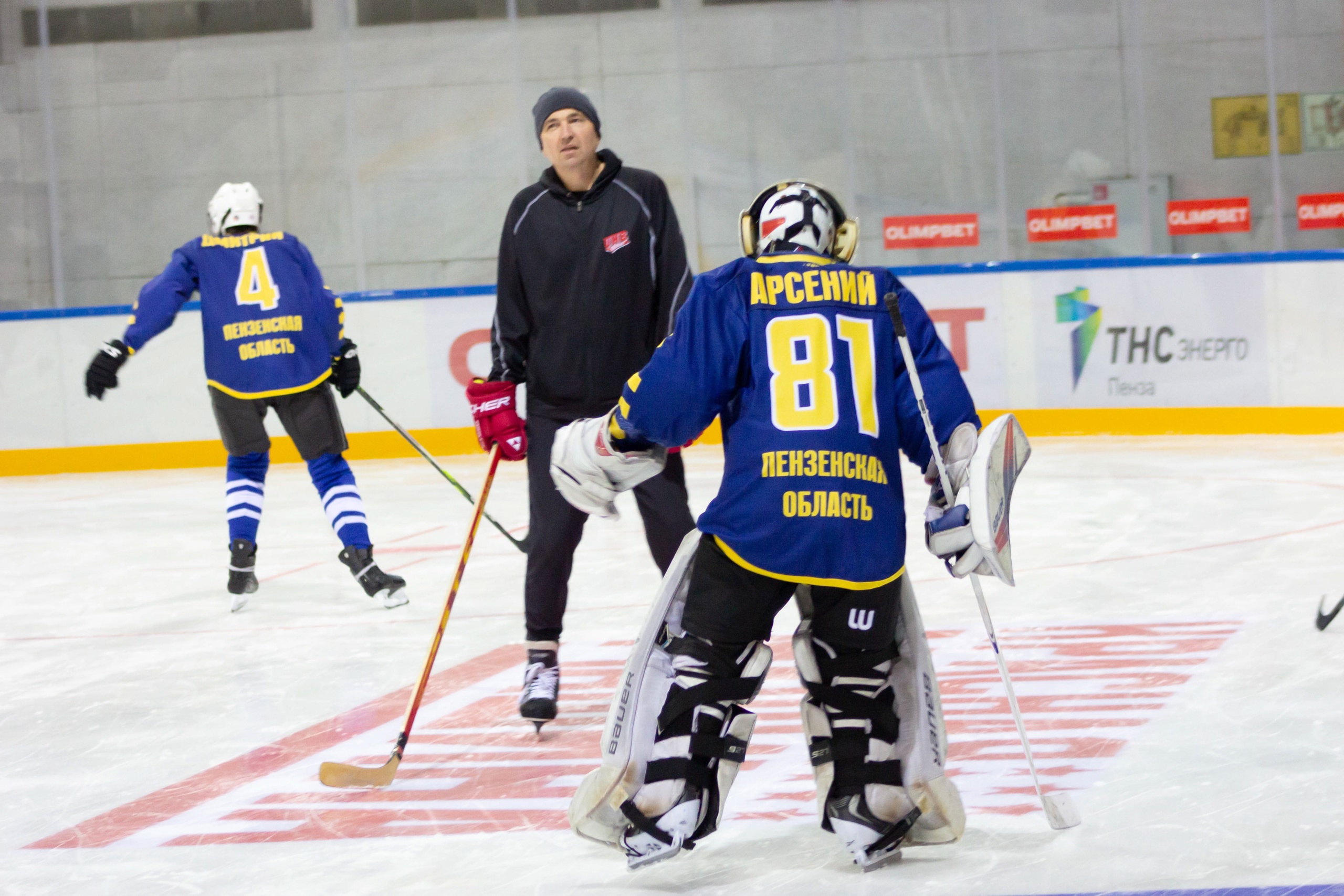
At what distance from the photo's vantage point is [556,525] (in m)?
3.19

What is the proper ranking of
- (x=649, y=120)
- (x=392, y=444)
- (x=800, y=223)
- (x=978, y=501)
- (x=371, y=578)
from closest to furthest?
(x=978, y=501), (x=800, y=223), (x=371, y=578), (x=392, y=444), (x=649, y=120)

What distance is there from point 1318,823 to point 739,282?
3.89 ft

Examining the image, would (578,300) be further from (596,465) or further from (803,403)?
(803,403)

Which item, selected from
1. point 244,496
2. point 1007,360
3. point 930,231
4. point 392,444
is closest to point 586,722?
point 244,496

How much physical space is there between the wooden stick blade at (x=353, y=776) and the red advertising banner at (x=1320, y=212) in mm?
9584

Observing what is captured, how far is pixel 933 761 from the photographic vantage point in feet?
7.58

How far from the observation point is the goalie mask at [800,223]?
236 centimetres

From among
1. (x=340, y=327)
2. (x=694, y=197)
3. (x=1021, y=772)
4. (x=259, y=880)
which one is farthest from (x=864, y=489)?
(x=694, y=197)

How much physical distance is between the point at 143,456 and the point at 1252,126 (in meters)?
7.75

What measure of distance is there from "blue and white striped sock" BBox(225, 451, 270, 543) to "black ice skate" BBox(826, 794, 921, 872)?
3.15 meters

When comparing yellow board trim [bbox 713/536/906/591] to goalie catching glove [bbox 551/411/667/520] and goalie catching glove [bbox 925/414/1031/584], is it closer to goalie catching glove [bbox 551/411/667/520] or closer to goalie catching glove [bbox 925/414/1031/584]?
goalie catching glove [bbox 925/414/1031/584]

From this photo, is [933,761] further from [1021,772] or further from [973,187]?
[973,187]

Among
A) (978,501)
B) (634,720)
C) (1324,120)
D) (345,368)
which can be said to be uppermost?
(1324,120)

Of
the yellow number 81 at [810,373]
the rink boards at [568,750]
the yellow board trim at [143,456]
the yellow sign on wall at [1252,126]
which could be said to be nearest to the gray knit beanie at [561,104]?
the yellow number 81 at [810,373]
